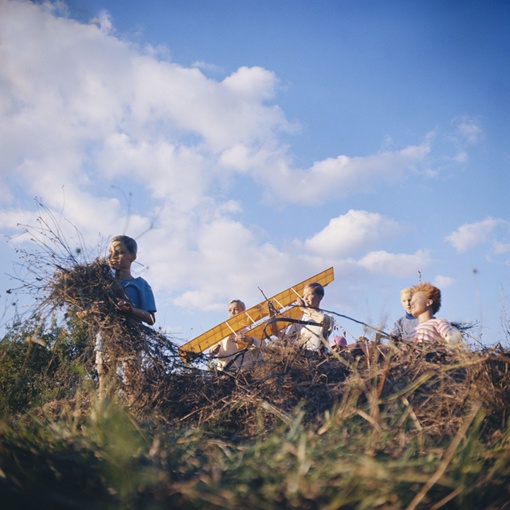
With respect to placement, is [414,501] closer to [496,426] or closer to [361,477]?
[361,477]

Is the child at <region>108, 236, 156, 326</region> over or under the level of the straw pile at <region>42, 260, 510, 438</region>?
over

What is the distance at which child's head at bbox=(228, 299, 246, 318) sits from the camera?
21.8ft

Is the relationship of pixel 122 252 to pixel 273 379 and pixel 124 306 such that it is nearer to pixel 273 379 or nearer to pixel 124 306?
pixel 124 306

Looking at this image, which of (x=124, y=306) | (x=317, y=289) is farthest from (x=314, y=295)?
(x=124, y=306)

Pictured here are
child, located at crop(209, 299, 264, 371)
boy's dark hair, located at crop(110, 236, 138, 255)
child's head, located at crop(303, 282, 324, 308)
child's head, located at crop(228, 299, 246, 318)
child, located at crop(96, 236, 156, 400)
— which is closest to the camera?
child, located at crop(96, 236, 156, 400)

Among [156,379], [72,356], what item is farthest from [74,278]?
[156,379]

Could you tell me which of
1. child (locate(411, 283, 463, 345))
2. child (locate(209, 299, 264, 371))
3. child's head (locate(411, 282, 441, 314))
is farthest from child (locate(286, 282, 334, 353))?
child's head (locate(411, 282, 441, 314))

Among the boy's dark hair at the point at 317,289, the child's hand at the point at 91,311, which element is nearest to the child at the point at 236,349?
the boy's dark hair at the point at 317,289

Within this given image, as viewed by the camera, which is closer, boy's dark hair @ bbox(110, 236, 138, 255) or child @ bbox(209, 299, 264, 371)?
child @ bbox(209, 299, 264, 371)

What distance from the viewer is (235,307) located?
21.8 ft

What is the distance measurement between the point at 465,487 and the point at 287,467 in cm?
48

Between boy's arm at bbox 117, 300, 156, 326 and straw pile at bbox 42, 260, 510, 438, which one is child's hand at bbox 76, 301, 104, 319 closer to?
straw pile at bbox 42, 260, 510, 438

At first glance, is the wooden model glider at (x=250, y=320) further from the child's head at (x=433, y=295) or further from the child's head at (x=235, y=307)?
the child's head at (x=433, y=295)

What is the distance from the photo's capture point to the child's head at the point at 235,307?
21.8 feet
